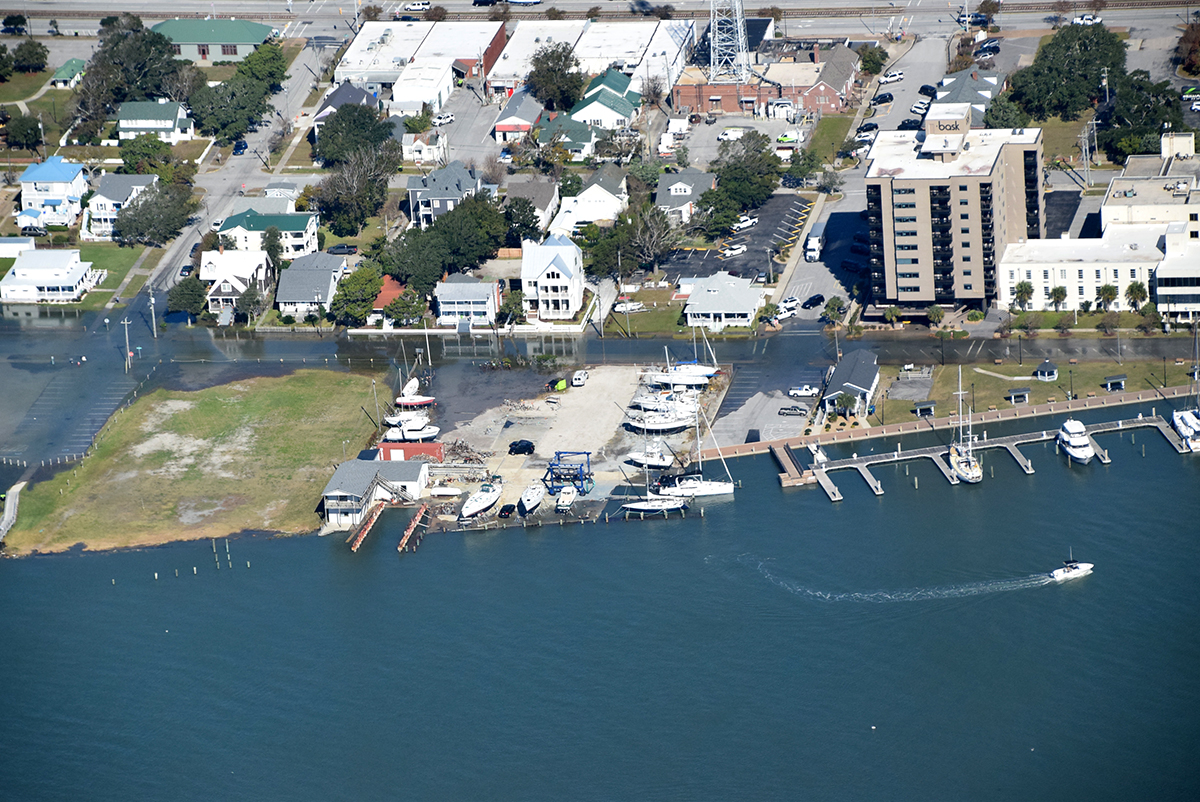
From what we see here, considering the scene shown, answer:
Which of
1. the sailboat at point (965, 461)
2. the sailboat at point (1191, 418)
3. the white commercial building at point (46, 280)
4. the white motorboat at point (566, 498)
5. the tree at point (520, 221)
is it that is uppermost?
the tree at point (520, 221)

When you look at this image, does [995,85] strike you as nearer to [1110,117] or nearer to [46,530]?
[1110,117]

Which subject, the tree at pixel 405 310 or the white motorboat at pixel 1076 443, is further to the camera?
→ the tree at pixel 405 310

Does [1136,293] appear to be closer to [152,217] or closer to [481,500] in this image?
[481,500]

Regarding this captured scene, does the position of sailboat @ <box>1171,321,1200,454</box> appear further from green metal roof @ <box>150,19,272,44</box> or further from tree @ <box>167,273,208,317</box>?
green metal roof @ <box>150,19,272,44</box>

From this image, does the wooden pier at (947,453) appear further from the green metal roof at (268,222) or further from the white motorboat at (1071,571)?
the green metal roof at (268,222)

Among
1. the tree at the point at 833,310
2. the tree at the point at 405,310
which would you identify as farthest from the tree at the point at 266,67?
the tree at the point at 833,310

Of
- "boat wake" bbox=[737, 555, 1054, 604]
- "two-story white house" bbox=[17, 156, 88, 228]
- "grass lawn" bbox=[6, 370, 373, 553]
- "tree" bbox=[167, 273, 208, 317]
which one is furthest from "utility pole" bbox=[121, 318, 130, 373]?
"boat wake" bbox=[737, 555, 1054, 604]
